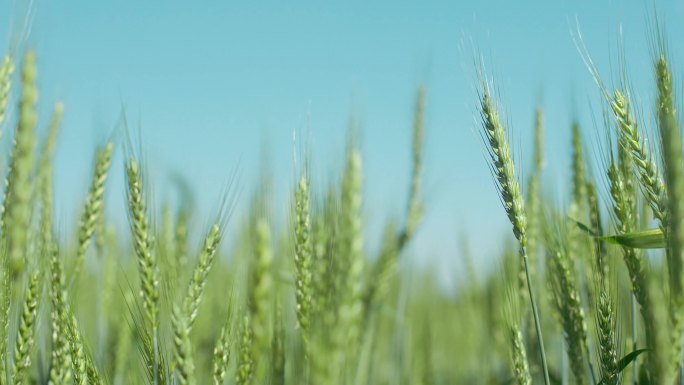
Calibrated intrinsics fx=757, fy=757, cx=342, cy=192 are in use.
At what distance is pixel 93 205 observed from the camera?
2.21 m

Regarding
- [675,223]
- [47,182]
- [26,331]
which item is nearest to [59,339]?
[26,331]

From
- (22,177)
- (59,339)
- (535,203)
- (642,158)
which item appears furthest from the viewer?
(535,203)

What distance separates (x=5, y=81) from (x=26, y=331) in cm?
62

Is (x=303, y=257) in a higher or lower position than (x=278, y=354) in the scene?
higher

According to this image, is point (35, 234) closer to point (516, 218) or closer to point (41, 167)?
point (41, 167)

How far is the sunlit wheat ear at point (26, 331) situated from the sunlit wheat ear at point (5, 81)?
0.42m

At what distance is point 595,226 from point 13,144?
5.27ft

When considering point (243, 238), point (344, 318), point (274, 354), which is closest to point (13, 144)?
point (274, 354)

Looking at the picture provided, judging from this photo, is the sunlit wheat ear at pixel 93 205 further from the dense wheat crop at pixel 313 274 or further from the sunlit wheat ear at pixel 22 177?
the sunlit wheat ear at pixel 22 177

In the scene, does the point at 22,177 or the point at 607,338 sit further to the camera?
the point at 607,338

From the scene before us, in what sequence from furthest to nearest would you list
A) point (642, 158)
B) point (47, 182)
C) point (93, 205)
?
point (47, 182) → point (93, 205) → point (642, 158)

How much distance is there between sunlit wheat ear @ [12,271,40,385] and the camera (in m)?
1.72

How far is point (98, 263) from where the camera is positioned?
2850 millimetres

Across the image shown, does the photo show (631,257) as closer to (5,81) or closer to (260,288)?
(260,288)
